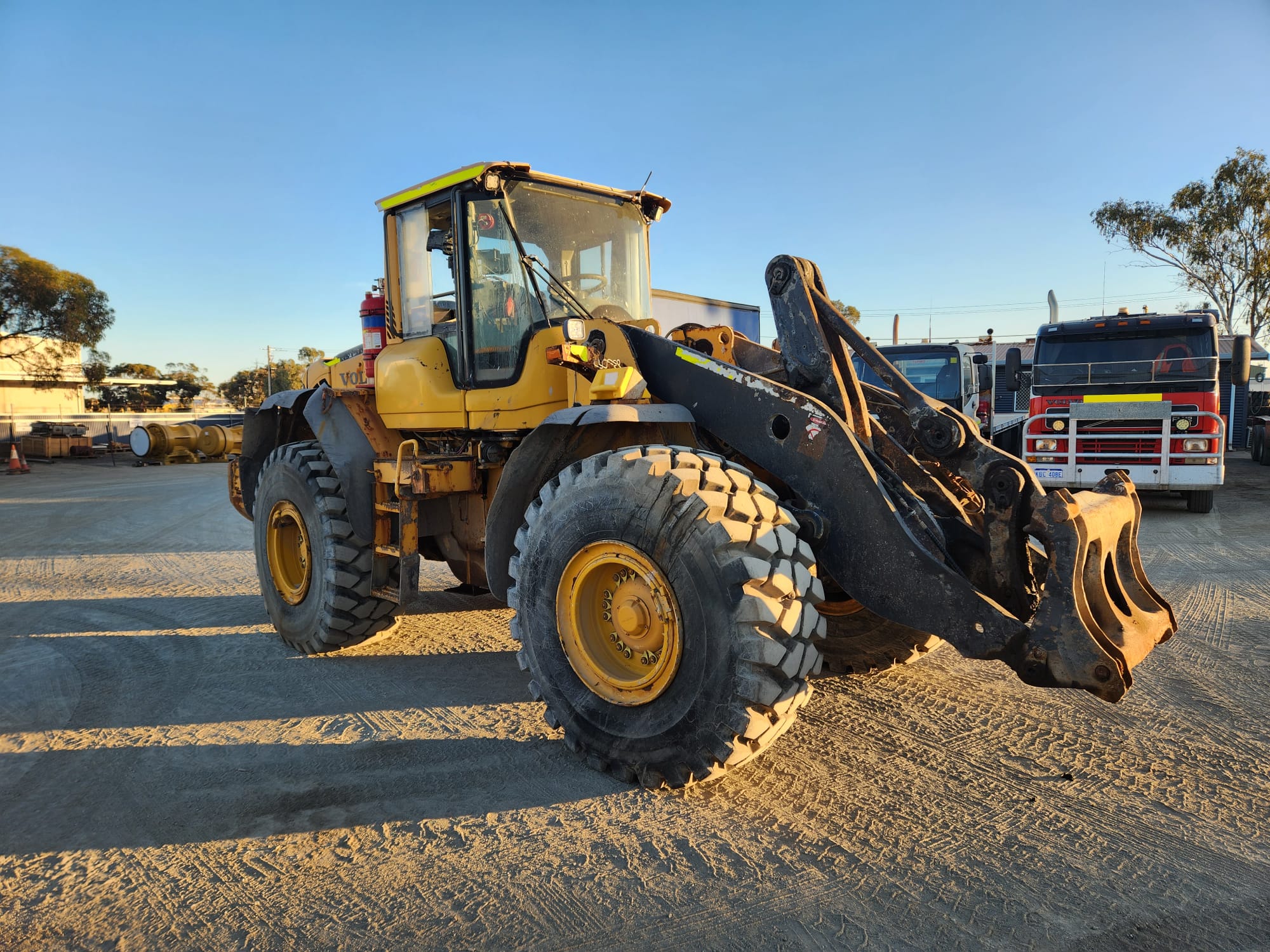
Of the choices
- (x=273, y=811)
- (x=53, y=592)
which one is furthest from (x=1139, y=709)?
(x=53, y=592)

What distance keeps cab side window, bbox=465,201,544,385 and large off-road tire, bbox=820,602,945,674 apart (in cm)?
230

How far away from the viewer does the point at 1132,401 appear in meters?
11.2

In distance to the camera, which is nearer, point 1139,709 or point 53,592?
point 1139,709

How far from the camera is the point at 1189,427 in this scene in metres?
10.9

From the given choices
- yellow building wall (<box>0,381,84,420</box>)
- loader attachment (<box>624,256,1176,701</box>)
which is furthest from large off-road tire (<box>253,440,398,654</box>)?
yellow building wall (<box>0,381,84,420</box>)

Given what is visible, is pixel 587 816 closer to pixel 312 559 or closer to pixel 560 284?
pixel 560 284

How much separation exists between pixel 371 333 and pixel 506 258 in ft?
4.60

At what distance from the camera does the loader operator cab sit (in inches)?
183

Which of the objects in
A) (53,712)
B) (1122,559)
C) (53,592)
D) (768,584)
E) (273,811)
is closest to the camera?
(768,584)

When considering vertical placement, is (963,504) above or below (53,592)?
above

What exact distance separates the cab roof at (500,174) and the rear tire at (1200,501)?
960 cm

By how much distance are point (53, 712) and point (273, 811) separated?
201cm

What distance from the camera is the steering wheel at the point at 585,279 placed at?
482cm

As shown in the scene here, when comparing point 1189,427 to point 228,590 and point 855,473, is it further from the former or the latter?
point 228,590
